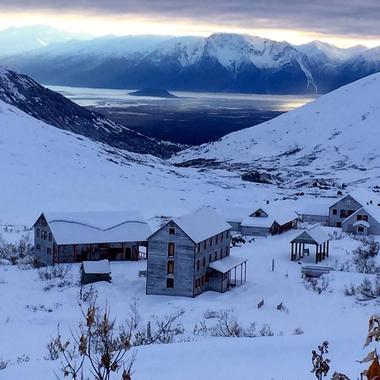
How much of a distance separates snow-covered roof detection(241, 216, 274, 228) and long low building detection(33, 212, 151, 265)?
11.7 meters

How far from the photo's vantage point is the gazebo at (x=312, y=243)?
4047 centimetres

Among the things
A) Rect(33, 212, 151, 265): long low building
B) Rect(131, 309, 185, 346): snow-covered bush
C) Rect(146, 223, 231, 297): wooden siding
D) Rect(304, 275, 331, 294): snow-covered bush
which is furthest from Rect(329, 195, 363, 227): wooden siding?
Rect(131, 309, 185, 346): snow-covered bush

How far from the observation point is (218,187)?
98062 millimetres

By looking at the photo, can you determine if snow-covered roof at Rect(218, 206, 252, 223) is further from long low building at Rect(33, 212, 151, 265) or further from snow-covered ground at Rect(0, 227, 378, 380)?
long low building at Rect(33, 212, 151, 265)

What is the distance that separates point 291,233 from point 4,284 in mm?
25291

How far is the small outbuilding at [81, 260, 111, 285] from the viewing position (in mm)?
34844

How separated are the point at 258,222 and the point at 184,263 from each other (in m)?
19.3

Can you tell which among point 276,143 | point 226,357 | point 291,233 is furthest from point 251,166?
point 226,357

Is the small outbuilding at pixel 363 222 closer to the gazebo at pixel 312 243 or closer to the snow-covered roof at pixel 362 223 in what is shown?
the snow-covered roof at pixel 362 223

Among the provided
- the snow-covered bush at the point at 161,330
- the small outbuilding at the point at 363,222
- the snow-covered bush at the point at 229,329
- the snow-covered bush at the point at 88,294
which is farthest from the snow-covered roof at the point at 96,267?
the small outbuilding at the point at 363,222

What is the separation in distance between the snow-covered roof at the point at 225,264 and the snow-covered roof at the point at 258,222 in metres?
14.8

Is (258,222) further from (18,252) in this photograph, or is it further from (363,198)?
(18,252)

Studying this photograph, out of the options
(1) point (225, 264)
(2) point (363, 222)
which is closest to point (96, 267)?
(1) point (225, 264)

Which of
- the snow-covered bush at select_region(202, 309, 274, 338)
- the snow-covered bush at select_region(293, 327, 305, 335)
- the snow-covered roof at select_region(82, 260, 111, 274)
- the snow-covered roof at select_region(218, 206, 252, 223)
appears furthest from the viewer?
the snow-covered roof at select_region(218, 206, 252, 223)
